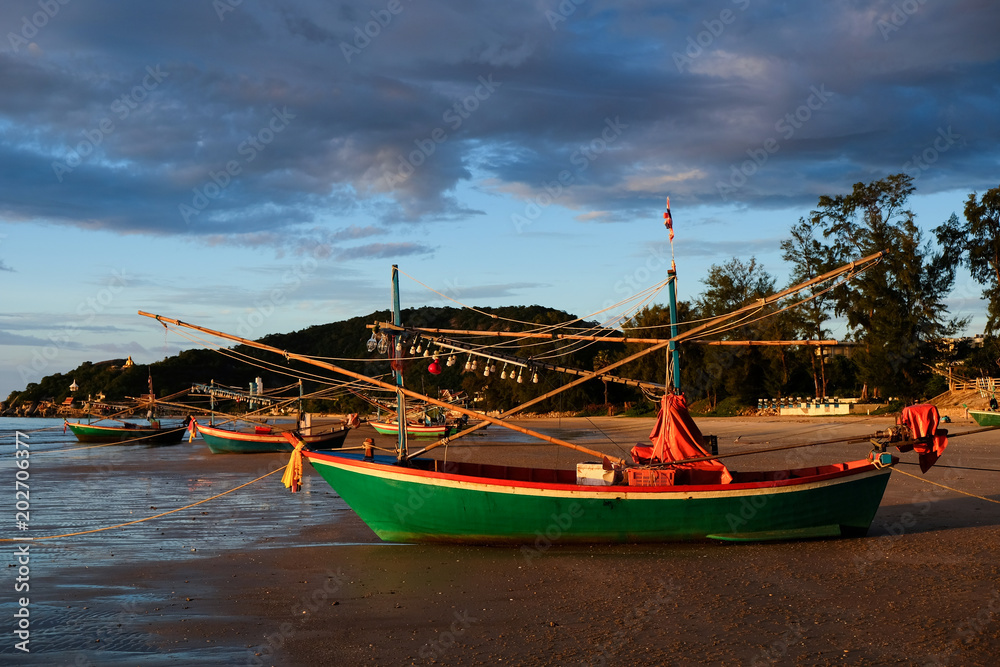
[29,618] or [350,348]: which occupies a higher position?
[350,348]

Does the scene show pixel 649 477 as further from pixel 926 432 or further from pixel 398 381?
pixel 398 381

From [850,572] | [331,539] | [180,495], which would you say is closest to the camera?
[850,572]

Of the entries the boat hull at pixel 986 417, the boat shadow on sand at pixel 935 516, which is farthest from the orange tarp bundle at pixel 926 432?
the boat hull at pixel 986 417

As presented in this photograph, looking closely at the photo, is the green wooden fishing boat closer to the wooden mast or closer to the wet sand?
the wet sand

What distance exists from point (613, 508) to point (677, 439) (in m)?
2.08

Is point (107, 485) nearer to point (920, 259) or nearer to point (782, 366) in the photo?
point (920, 259)

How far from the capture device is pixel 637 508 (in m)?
12.6

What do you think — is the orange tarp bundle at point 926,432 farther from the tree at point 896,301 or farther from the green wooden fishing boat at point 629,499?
the tree at point 896,301

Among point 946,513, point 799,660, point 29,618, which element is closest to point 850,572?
point 799,660

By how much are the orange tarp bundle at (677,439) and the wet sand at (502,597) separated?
1504 mm

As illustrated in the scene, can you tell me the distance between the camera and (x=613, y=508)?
1263 centimetres

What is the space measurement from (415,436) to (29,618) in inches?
1517

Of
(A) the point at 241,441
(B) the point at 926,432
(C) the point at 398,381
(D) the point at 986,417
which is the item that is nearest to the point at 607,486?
(C) the point at 398,381

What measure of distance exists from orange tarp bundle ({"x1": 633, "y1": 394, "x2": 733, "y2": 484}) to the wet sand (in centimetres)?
150
